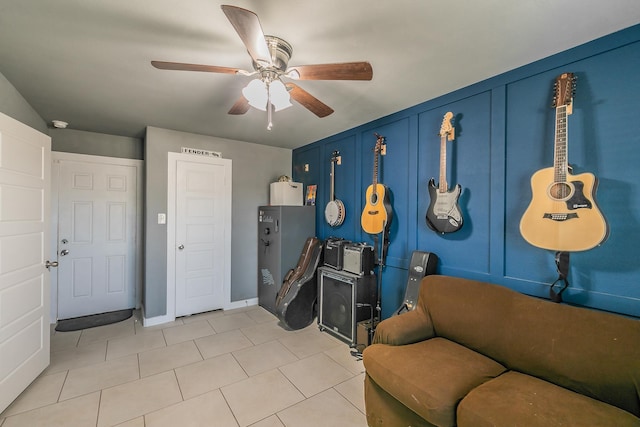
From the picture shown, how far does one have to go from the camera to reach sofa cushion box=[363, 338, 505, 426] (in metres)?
1.37

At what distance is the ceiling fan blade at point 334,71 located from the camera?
4.81 feet

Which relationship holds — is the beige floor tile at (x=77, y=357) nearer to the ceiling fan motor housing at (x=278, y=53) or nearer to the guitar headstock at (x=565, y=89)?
the ceiling fan motor housing at (x=278, y=53)

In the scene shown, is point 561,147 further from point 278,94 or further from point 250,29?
point 250,29

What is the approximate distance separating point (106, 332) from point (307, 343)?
7.72ft

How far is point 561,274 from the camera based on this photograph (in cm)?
176

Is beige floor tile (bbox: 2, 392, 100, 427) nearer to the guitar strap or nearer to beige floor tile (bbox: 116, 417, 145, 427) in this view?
beige floor tile (bbox: 116, 417, 145, 427)

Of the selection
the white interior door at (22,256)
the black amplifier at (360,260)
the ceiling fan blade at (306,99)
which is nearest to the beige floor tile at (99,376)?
the white interior door at (22,256)

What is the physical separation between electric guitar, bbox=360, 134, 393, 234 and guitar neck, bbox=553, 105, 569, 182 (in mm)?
1412

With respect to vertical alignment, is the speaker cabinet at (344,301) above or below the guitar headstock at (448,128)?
below

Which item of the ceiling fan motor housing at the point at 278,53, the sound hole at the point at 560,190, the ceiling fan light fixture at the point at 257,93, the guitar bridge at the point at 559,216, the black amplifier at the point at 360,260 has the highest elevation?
the ceiling fan motor housing at the point at 278,53

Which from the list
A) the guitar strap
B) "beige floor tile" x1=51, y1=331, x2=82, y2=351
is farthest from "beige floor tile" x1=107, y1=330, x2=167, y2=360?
the guitar strap

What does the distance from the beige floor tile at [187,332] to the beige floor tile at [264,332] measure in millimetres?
446

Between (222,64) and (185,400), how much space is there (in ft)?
8.18

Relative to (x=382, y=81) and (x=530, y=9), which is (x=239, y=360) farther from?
(x=530, y=9)
